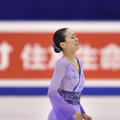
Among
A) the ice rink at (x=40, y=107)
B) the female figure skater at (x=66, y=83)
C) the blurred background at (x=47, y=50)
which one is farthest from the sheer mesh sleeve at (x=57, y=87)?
the blurred background at (x=47, y=50)

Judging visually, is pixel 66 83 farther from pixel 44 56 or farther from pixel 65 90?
pixel 44 56

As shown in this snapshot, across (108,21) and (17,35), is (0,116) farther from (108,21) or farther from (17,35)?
(108,21)

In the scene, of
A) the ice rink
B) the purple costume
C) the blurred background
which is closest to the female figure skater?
the purple costume

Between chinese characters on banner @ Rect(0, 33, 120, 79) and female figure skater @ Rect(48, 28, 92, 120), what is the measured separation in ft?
11.8

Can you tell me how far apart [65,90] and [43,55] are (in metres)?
3.70

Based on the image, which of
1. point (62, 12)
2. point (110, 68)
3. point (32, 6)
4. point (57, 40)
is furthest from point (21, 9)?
point (57, 40)

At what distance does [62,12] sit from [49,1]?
0.29 m

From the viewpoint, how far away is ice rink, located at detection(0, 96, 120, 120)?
4.59 m

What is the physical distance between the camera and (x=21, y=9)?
5789 mm

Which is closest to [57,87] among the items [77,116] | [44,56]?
[77,116]

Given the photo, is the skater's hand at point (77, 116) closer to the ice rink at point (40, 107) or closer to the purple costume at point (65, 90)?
the purple costume at point (65, 90)

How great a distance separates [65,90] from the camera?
230 cm

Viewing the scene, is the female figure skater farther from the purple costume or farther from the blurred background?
the blurred background

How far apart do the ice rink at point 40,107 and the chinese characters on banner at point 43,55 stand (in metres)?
0.41
